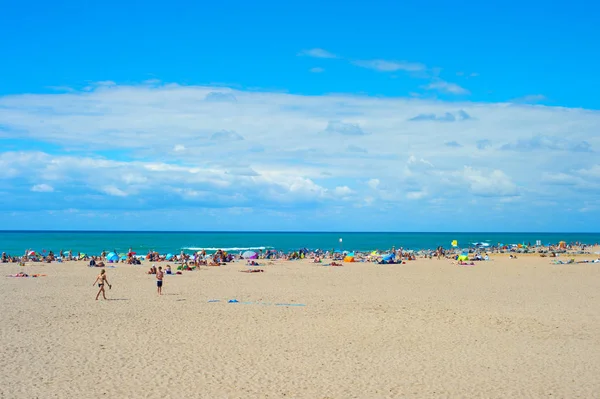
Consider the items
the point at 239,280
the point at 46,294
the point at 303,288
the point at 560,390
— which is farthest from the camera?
the point at 239,280

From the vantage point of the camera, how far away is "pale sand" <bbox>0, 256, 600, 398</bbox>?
34.3 feet

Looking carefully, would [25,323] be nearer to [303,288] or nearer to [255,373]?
[255,373]

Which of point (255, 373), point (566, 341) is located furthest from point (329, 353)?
point (566, 341)

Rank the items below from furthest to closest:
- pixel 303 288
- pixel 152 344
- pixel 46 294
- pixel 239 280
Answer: pixel 239 280
pixel 303 288
pixel 46 294
pixel 152 344

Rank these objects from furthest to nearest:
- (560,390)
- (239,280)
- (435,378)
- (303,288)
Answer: (239,280), (303,288), (435,378), (560,390)

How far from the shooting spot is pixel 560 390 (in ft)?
34.1

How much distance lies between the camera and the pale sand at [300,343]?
1047 cm

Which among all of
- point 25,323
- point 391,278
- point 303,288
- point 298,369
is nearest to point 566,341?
point 298,369

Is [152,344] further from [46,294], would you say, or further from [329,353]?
[46,294]

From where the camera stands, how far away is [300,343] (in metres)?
14.2

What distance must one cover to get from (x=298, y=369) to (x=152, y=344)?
14.3 feet

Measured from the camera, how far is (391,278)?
32.7 meters

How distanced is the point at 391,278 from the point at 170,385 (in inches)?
937

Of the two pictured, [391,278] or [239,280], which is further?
[391,278]
